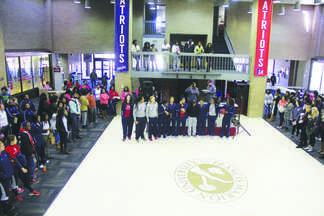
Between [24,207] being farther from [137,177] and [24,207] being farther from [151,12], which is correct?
[151,12]

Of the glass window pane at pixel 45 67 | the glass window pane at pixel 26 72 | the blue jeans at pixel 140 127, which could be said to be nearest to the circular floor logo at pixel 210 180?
the blue jeans at pixel 140 127

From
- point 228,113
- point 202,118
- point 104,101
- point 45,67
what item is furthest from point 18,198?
point 45,67

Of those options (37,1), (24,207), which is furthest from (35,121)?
(37,1)

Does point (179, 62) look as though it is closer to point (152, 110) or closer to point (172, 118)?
point (172, 118)

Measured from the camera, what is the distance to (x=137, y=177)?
6.71 metres

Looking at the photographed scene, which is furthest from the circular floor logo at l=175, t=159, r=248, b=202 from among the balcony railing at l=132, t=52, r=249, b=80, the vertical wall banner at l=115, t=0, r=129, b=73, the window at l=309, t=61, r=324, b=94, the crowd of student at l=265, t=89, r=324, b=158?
the window at l=309, t=61, r=324, b=94

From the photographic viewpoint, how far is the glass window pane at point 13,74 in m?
14.0

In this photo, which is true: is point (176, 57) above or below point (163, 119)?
above

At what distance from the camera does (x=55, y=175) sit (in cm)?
672

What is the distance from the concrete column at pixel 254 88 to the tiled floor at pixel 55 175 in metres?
7.65

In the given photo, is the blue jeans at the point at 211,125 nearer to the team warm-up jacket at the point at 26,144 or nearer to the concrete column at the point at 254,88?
the concrete column at the point at 254,88

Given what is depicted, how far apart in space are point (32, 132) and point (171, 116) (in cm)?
463

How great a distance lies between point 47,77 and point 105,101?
28.6ft

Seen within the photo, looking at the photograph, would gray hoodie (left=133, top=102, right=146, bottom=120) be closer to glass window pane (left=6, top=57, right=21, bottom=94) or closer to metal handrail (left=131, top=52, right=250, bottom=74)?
metal handrail (left=131, top=52, right=250, bottom=74)
